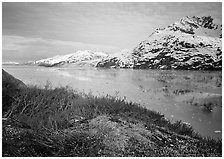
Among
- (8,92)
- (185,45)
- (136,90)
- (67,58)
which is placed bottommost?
(136,90)

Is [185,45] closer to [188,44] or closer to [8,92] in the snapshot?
[188,44]

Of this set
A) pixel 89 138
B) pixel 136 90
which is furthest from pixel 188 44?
pixel 89 138

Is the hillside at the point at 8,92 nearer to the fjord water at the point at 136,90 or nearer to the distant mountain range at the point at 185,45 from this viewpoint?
the fjord water at the point at 136,90

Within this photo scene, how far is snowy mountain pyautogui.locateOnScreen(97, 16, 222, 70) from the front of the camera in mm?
6242

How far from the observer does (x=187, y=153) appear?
10.5 ft

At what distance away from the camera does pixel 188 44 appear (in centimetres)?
821

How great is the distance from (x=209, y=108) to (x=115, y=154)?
564 centimetres

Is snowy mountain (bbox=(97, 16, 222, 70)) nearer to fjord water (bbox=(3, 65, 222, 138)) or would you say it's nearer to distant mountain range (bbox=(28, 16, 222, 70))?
distant mountain range (bbox=(28, 16, 222, 70))

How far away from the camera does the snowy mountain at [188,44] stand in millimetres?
6242

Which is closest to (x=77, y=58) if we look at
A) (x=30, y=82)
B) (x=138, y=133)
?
(x=30, y=82)

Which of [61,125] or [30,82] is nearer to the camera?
[61,125]

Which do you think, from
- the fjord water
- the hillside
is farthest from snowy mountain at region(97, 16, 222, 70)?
the hillside

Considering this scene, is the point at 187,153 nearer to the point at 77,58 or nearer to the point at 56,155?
the point at 56,155

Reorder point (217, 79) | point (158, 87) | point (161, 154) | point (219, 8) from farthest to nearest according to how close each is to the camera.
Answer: point (158, 87) < point (217, 79) < point (219, 8) < point (161, 154)
